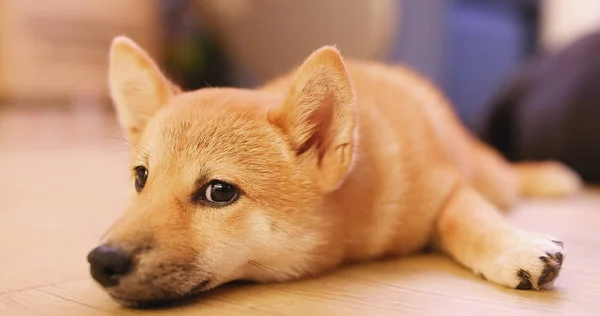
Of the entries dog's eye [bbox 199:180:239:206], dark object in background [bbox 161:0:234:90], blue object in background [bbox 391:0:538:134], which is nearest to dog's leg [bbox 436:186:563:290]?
dog's eye [bbox 199:180:239:206]

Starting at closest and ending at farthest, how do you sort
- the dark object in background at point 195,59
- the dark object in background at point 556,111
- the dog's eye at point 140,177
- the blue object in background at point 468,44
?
the dog's eye at point 140,177
the dark object in background at point 556,111
the blue object in background at point 468,44
the dark object in background at point 195,59

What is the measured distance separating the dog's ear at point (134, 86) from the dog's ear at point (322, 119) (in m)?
0.30

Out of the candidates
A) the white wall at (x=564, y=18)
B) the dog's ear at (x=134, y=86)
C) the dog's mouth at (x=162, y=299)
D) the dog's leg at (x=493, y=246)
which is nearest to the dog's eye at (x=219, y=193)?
the dog's mouth at (x=162, y=299)

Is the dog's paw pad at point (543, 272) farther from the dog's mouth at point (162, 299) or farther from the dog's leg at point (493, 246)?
the dog's mouth at point (162, 299)

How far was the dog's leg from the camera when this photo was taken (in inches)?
51.5

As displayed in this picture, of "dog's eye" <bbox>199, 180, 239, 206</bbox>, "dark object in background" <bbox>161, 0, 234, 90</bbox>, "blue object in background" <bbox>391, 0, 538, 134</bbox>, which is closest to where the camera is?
"dog's eye" <bbox>199, 180, 239, 206</bbox>

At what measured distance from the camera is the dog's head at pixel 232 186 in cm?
115

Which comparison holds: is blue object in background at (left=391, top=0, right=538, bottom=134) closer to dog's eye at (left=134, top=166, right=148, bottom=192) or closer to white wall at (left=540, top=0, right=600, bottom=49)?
white wall at (left=540, top=0, right=600, bottom=49)

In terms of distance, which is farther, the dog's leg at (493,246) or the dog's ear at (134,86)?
the dog's ear at (134,86)

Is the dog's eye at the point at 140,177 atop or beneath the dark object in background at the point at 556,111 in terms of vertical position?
beneath

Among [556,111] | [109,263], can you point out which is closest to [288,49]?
[556,111]

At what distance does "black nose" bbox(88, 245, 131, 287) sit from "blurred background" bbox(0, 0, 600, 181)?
6.87 ft

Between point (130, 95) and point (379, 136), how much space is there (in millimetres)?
611

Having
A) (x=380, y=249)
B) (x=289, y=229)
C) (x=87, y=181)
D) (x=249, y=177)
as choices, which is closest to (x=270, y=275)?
(x=289, y=229)
